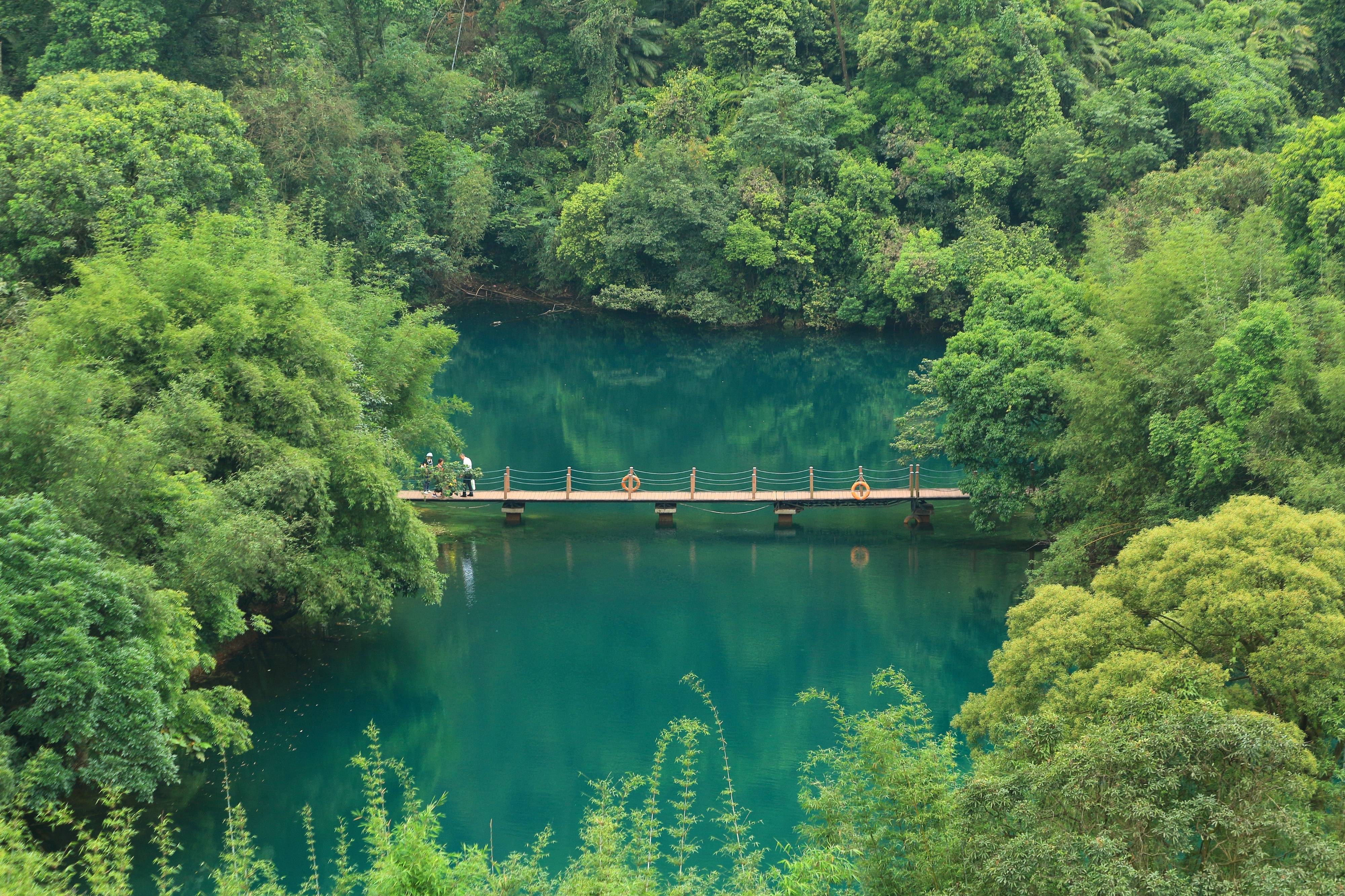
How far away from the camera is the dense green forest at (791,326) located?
1195 centimetres

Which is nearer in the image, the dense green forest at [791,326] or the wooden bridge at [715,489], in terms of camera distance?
the dense green forest at [791,326]

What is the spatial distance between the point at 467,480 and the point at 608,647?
7.63m

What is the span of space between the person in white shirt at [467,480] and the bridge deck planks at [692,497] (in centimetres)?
Result: 12

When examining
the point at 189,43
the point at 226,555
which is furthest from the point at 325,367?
the point at 189,43

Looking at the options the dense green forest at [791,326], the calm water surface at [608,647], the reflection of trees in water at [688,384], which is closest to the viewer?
the dense green forest at [791,326]

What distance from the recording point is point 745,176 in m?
45.9

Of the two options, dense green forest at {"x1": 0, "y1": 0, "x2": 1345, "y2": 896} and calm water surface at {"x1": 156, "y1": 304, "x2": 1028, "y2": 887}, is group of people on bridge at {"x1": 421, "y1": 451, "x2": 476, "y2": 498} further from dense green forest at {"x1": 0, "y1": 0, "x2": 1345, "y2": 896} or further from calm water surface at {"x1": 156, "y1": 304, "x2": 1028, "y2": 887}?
calm water surface at {"x1": 156, "y1": 304, "x2": 1028, "y2": 887}

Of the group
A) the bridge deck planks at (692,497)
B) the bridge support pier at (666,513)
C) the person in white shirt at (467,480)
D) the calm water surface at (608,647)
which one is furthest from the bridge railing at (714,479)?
the person in white shirt at (467,480)

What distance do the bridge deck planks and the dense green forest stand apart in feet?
5.26

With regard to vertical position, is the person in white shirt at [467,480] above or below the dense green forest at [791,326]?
below

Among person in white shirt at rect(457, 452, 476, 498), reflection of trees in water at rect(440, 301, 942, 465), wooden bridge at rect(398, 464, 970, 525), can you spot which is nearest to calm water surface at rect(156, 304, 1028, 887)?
reflection of trees in water at rect(440, 301, 942, 465)

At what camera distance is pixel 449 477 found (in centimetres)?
2864

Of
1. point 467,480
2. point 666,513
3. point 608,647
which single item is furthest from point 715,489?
point 608,647

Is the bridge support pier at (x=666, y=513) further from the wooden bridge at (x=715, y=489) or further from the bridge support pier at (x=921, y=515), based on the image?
the bridge support pier at (x=921, y=515)
